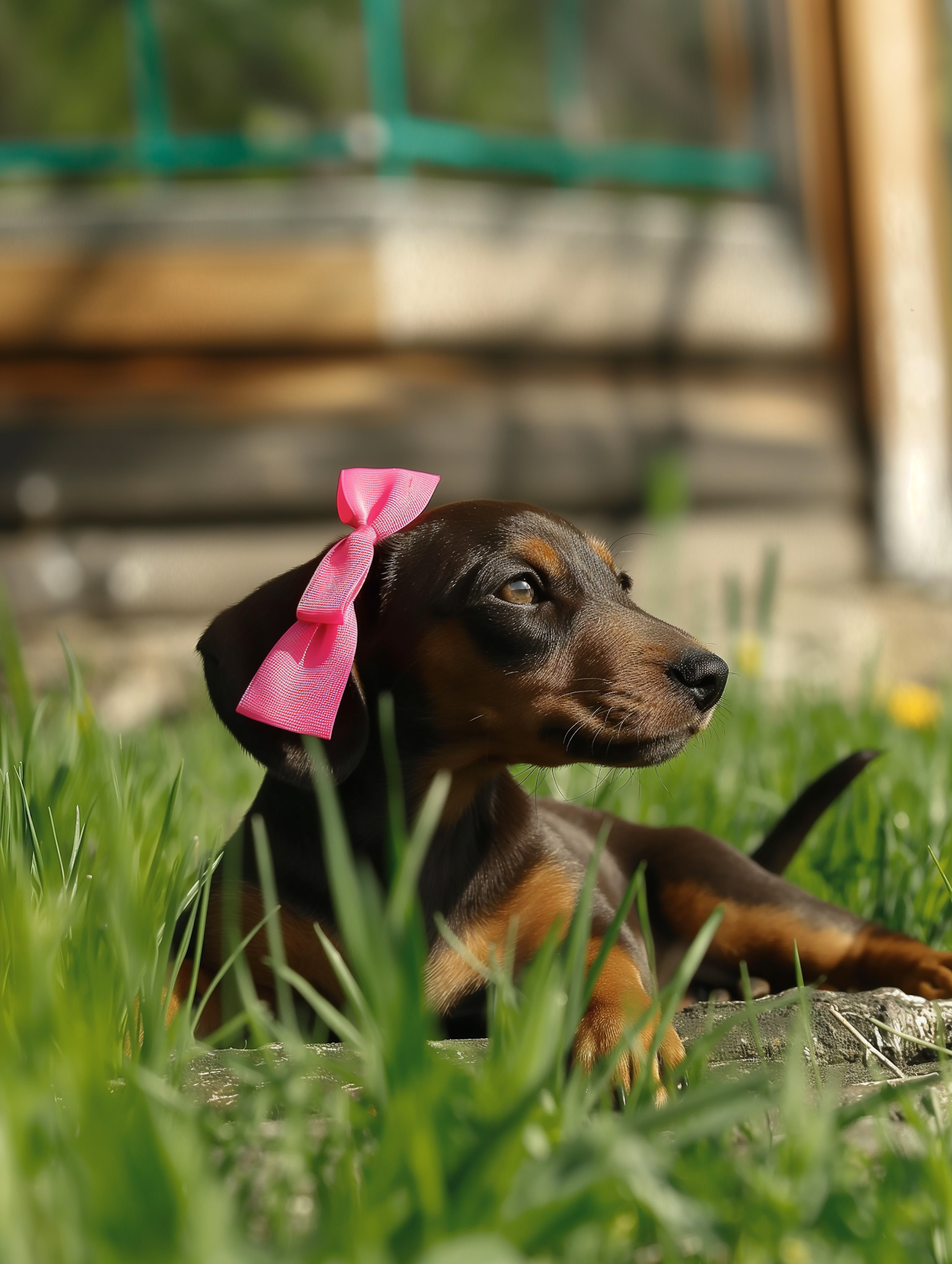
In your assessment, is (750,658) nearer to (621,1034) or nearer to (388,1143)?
(621,1034)

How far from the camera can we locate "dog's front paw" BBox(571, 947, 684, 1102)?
5.49 ft

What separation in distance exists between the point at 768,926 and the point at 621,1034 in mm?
794

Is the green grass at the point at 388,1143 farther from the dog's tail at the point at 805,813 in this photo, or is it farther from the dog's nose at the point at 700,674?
the dog's tail at the point at 805,813

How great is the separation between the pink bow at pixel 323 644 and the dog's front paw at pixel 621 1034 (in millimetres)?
549

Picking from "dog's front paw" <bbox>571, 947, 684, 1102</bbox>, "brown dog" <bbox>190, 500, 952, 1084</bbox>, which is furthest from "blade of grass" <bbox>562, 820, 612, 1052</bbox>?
"brown dog" <bbox>190, 500, 952, 1084</bbox>

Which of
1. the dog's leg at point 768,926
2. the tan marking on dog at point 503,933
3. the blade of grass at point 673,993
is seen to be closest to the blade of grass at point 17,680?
the tan marking on dog at point 503,933

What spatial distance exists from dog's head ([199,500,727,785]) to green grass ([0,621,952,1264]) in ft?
1.69

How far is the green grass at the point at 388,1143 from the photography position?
3.60 ft

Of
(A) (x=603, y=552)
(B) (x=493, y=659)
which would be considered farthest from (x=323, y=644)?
(A) (x=603, y=552)

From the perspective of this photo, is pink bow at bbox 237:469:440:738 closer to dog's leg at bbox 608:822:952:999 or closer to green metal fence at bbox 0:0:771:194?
dog's leg at bbox 608:822:952:999

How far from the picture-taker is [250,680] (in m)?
2.11

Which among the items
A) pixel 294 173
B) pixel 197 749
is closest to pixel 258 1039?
pixel 197 749

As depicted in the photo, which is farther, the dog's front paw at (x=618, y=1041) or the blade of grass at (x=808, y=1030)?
the dog's front paw at (x=618, y=1041)

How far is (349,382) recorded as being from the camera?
16.8 feet
